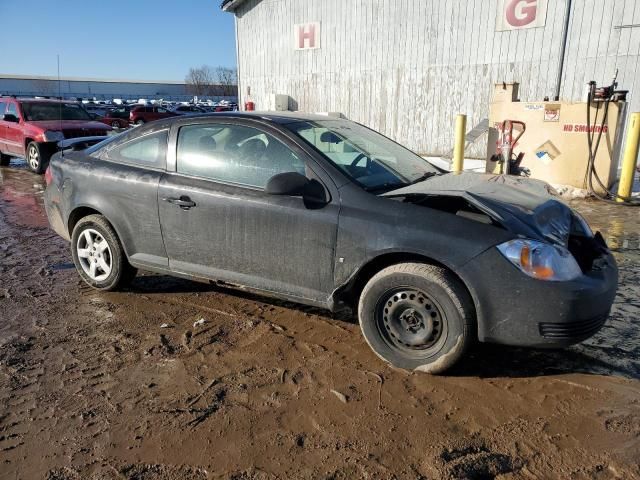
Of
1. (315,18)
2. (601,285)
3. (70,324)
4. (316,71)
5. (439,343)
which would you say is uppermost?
(315,18)

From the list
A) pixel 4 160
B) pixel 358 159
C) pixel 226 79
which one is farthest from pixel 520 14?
pixel 226 79

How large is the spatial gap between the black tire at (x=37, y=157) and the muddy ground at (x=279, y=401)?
28.3 feet

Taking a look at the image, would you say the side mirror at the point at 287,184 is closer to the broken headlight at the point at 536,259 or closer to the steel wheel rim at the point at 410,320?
the steel wheel rim at the point at 410,320

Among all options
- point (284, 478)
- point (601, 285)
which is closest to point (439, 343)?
point (601, 285)

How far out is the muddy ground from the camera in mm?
2449

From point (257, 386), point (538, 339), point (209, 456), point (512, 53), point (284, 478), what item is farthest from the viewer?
point (512, 53)

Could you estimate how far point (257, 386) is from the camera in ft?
10.2

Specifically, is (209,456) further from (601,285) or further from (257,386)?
(601,285)

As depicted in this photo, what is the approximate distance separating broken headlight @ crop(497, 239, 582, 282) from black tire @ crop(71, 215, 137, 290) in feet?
10.6

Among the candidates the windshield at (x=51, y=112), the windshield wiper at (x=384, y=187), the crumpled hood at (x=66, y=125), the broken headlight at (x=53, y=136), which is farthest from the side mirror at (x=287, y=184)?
the windshield at (x=51, y=112)

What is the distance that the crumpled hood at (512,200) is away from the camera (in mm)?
3051

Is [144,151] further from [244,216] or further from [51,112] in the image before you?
[51,112]

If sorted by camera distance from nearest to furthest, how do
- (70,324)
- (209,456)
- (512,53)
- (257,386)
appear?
(209,456)
(257,386)
(70,324)
(512,53)

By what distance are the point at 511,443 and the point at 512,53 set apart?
41.1 ft
